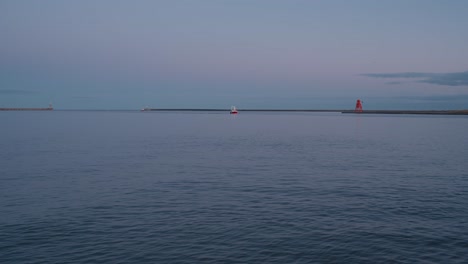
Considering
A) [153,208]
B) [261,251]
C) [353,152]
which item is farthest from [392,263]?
[353,152]

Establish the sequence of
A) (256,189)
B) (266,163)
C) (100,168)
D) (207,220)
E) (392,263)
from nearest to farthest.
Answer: (392,263) < (207,220) < (256,189) < (100,168) < (266,163)

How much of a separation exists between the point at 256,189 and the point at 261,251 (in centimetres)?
→ 1105

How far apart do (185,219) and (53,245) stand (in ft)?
19.1

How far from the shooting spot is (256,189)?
2619 centimetres

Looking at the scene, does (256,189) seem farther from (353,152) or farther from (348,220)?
(353,152)

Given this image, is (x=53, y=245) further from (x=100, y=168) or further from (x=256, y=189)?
(x=100, y=168)

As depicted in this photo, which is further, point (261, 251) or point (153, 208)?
point (153, 208)

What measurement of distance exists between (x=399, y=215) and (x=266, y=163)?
19623 mm

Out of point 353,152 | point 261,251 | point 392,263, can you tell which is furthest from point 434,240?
point 353,152

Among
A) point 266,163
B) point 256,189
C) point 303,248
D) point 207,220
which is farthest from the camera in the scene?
point 266,163

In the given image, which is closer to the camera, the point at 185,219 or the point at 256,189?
the point at 185,219

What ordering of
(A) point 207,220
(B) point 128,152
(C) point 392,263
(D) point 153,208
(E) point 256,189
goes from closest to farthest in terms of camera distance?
(C) point 392,263, (A) point 207,220, (D) point 153,208, (E) point 256,189, (B) point 128,152

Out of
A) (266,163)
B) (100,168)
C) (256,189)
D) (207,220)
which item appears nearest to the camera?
(207,220)

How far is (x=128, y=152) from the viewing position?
157ft
